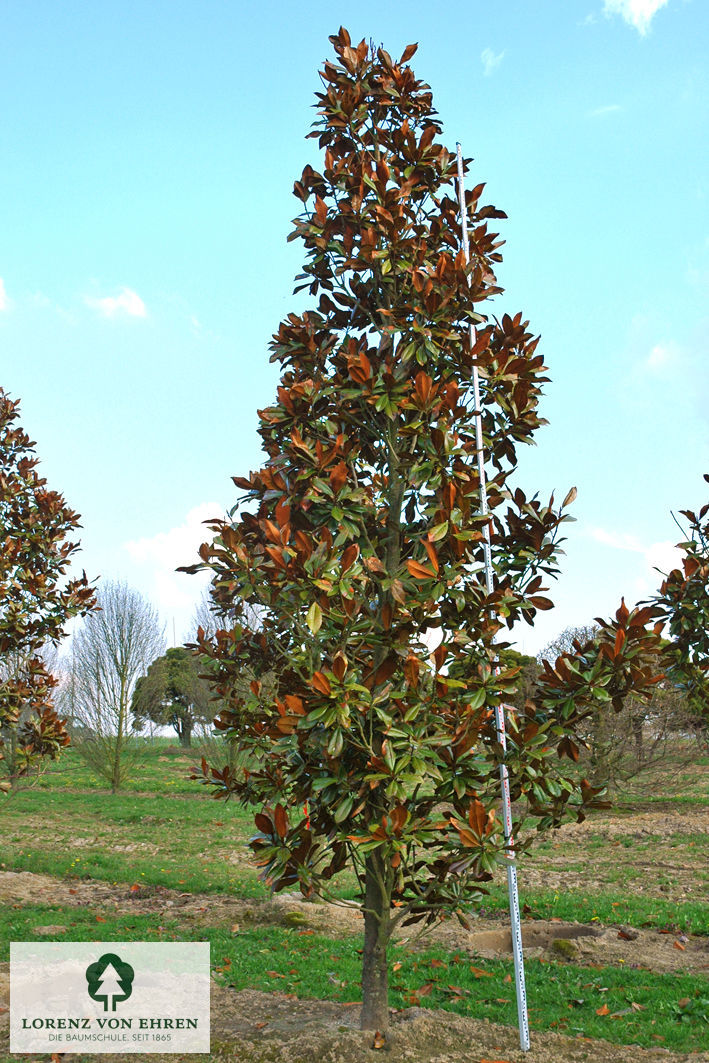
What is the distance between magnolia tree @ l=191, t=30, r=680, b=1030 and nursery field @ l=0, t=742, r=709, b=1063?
696mm

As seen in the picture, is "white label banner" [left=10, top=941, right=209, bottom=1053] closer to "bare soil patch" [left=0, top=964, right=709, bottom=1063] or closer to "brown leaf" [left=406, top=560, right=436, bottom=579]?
"bare soil patch" [left=0, top=964, right=709, bottom=1063]

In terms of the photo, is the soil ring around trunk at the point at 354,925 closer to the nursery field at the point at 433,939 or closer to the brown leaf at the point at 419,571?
the nursery field at the point at 433,939

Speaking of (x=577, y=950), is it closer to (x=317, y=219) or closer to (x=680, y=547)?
(x=680, y=547)

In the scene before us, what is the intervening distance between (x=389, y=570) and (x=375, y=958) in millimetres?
1994

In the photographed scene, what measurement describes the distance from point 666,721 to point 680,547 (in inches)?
343

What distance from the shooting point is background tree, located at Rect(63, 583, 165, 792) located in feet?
63.0

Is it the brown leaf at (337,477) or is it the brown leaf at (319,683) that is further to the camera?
the brown leaf at (337,477)

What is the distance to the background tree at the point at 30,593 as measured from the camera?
7871mm

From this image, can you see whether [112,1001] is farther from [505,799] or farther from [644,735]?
[644,735]

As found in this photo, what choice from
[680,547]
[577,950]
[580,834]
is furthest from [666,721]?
[680,547]

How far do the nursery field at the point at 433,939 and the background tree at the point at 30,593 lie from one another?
5.71 feet

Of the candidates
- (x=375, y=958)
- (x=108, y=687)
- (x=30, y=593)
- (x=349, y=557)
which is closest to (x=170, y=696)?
(x=108, y=687)

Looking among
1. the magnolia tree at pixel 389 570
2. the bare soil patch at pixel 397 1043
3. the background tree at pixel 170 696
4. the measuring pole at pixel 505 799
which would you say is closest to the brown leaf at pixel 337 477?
the magnolia tree at pixel 389 570

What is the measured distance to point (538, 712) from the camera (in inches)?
160
